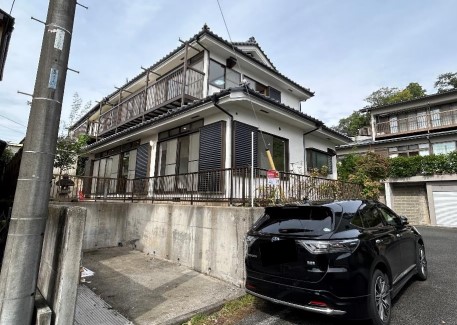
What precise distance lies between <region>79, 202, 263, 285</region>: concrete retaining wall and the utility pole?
3.55 meters

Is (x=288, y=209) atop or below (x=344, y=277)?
atop

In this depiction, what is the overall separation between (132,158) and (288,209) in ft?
35.5

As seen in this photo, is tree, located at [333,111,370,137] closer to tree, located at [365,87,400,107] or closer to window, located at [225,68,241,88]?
tree, located at [365,87,400,107]

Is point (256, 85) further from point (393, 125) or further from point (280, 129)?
point (393, 125)

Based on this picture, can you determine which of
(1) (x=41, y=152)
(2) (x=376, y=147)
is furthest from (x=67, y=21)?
(2) (x=376, y=147)

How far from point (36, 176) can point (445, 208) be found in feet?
75.6

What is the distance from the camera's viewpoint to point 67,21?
10.7 feet

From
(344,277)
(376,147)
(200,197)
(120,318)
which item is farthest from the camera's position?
(376,147)

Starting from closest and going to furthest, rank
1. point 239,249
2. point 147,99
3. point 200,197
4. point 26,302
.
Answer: point 26,302, point 239,249, point 200,197, point 147,99

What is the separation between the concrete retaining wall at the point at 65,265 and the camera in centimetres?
A: 304

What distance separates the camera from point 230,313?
14.1 feet

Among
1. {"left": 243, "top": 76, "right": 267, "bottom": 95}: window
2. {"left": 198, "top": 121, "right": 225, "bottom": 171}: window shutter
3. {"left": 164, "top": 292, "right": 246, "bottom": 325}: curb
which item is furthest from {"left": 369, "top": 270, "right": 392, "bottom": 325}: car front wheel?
{"left": 243, "top": 76, "right": 267, "bottom": 95}: window

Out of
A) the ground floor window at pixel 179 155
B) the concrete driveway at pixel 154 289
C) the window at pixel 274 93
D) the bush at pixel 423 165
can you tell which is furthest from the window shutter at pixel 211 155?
the bush at pixel 423 165

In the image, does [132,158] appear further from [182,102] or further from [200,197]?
[200,197]
